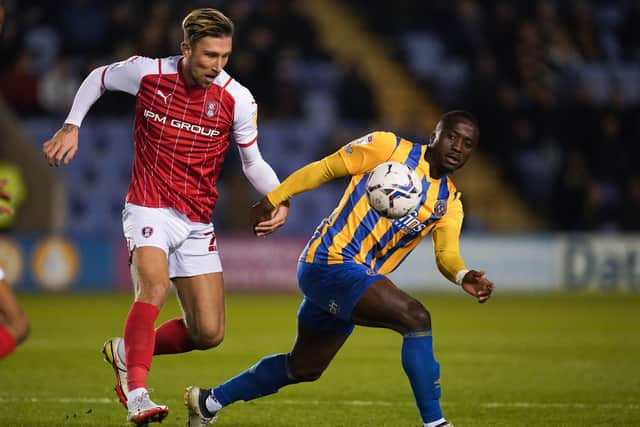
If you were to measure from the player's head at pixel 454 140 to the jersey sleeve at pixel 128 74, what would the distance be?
5.15ft

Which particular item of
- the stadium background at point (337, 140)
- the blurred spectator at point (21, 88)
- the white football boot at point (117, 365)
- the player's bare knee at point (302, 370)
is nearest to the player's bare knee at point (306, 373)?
the player's bare knee at point (302, 370)

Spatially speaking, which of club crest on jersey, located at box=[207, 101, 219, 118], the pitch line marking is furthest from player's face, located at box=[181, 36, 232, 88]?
the pitch line marking

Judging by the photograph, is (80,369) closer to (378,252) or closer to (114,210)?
(378,252)

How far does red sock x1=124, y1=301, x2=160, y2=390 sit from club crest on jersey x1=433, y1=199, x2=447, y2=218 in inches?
60.4

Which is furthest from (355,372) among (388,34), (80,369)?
(388,34)

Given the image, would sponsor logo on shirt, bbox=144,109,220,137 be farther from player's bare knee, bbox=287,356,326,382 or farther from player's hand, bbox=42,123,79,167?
player's bare knee, bbox=287,356,326,382

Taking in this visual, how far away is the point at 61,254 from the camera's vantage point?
1688 cm

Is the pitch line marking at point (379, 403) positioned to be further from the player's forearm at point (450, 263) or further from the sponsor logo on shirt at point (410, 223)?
the sponsor logo on shirt at point (410, 223)

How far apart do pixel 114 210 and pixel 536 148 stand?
7164mm

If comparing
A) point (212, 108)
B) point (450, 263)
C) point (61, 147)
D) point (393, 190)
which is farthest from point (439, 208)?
point (61, 147)

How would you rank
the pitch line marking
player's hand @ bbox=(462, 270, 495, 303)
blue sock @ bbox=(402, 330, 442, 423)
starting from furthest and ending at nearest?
the pitch line marking, player's hand @ bbox=(462, 270, 495, 303), blue sock @ bbox=(402, 330, 442, 423)

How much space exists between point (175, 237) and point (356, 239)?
3.22ft

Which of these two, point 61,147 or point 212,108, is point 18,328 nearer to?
point 61,147

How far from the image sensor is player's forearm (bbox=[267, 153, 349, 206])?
5828 mm
